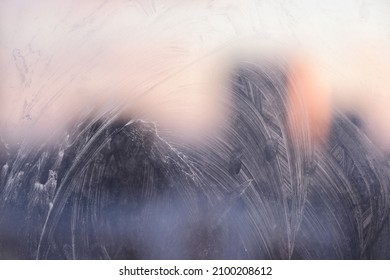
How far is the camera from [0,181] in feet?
5.16

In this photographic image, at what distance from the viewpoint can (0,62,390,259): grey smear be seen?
155cm

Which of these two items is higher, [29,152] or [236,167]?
[29,152]

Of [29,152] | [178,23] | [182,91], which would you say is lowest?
[29,152]

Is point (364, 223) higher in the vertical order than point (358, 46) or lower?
lower

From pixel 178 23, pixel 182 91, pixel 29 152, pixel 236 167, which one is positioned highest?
pixel 178 23

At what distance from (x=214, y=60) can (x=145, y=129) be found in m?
0.35

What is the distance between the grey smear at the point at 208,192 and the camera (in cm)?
155

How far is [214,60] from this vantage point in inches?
62.1

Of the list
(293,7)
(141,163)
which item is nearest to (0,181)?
(141,163)

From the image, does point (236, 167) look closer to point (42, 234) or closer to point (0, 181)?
point (42, 234)

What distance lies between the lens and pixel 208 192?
1.56m
